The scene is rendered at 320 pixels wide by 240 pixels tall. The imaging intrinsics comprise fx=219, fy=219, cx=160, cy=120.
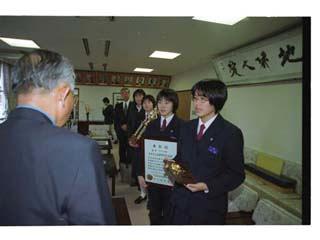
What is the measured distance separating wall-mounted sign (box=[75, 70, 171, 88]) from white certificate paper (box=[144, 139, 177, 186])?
43 centimetres

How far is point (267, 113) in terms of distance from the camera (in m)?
1.36

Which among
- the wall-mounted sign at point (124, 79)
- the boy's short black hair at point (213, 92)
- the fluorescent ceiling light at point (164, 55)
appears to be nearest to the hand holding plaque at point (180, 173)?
the boy's short black hair at point (213, 92)

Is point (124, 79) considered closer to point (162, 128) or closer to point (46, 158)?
point (162, 128)

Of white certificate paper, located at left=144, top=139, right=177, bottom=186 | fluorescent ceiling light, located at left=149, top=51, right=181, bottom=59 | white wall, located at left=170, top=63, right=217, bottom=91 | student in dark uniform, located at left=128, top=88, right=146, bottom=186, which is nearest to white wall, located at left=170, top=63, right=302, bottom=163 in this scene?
white wall, located at left=170, top=63, right=217, bottom=91

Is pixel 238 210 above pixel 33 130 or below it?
below

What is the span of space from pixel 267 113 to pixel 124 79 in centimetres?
91

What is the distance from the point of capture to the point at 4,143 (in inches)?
20.1

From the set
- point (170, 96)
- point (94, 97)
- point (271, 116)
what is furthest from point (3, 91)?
point (271, 116)

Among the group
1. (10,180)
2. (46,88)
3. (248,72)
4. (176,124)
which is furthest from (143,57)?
(10,180)

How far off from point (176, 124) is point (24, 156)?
792mm

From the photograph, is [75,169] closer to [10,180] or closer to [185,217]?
[10,180]

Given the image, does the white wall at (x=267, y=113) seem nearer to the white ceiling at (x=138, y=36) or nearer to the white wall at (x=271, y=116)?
the white wall at (x=271, y=116)

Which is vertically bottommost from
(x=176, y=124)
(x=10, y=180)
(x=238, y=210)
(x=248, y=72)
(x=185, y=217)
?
(x=238, y=210)

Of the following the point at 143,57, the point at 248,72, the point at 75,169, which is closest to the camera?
the point at 75,169
